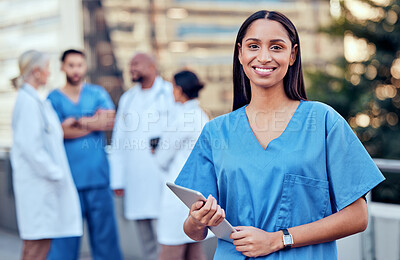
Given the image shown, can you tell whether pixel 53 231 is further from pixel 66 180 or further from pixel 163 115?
pixel 163 115

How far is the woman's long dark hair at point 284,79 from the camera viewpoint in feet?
5.06

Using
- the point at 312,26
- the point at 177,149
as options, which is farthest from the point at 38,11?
the point at 177,149

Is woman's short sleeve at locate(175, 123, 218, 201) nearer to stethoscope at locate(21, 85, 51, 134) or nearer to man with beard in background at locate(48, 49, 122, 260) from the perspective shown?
stethoscope at locate(21, 85, 51, 134)

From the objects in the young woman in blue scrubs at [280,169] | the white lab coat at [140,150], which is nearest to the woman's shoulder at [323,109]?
the young woman in blue scrubs at [280,169]

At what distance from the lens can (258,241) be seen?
4.77ft

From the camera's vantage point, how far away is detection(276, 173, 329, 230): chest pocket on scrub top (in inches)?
57.8

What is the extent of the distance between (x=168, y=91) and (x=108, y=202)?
0.93m

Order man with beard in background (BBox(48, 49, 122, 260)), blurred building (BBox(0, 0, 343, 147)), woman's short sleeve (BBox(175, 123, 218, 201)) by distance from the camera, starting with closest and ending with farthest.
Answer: woman's short sleeve (BBox(175, 123, 218, 201)), man with beard in background (BBox(48, 49, 122, 260)), blurred building (BBox(0, 0, 343, 147))

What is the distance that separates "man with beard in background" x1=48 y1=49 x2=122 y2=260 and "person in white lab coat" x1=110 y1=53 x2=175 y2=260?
0.46 ft

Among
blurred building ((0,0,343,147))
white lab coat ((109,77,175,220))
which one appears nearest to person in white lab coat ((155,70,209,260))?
white lab coat ((109,77,175,220))

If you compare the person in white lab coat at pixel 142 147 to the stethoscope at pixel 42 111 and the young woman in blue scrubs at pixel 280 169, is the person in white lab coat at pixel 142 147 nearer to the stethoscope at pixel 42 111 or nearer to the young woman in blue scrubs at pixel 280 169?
the stethoscope at pixel 42 111

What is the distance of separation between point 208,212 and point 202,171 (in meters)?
0.24

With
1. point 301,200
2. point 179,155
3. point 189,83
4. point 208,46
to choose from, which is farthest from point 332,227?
point 208,46

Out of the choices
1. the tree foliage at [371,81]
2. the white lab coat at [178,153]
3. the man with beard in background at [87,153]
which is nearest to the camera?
the white lab coat at [178,153]
